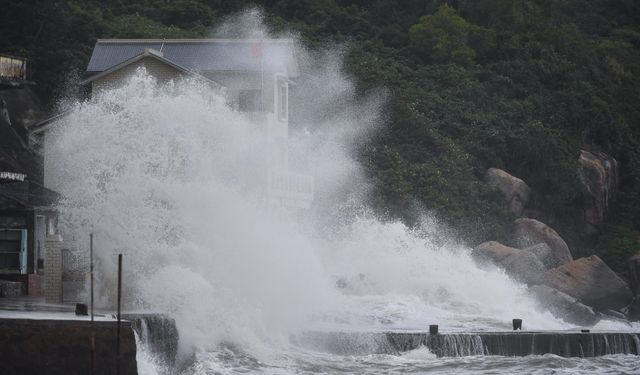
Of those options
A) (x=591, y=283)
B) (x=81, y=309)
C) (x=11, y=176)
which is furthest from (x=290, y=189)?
(x=81, y=309)

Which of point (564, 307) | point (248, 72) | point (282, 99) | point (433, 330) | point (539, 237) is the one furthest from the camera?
point (539, 237)

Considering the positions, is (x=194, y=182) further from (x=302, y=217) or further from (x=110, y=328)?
(x=302, y=217)

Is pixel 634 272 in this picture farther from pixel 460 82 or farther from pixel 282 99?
pixel 460 82

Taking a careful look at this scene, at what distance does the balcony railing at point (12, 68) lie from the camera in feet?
108

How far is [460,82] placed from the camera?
6391 cm

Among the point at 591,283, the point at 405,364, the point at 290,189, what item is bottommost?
the point at 405,364

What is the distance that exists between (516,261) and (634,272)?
633 cm

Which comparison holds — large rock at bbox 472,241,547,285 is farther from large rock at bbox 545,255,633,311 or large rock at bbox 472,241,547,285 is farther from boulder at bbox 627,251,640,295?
boulder at bbox 627,251,640,295

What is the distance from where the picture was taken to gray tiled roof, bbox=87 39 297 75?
4809 cm

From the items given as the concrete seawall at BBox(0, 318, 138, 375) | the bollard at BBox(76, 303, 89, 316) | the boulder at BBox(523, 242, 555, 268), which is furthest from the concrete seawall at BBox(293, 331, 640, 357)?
the boulder at BBox(523, 242, 555, 268)

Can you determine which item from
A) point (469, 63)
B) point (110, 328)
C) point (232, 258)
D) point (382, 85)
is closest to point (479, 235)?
point (382, 85)

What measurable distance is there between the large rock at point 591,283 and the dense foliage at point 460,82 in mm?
6171

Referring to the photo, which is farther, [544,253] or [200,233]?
[544,253]

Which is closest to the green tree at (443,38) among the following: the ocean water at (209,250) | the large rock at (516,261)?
the large rock at (516,261)
